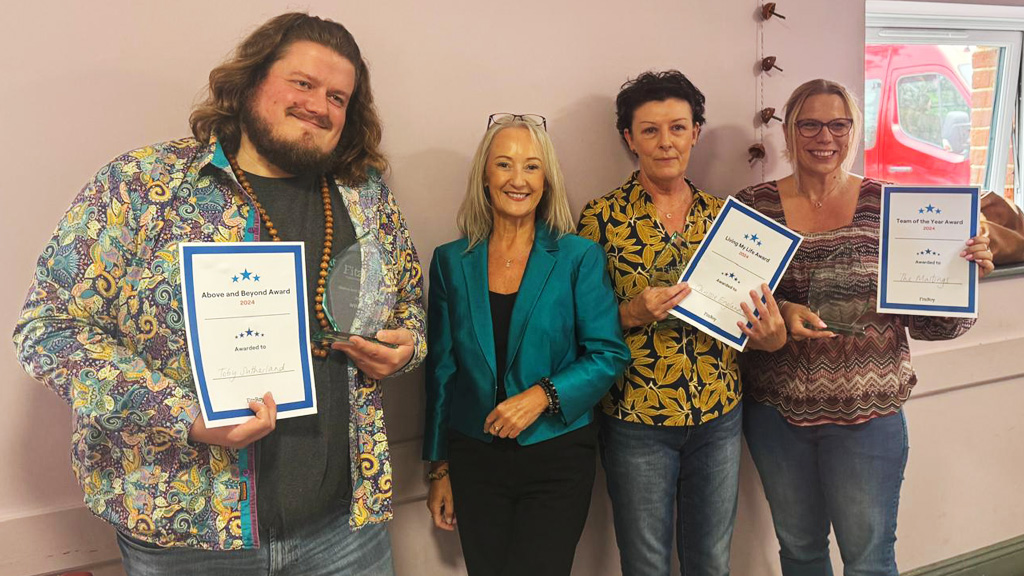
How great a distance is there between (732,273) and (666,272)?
17 centimetres

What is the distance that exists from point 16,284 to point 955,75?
144 inches

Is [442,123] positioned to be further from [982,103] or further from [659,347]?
[982,103]

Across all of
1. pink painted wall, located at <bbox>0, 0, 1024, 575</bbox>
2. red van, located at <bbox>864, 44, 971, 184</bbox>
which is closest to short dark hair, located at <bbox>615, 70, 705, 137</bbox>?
pink painted wall, located at <bbox>0, 0, 1024, 575</bbox>

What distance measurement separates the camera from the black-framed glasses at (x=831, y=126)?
1.77 m

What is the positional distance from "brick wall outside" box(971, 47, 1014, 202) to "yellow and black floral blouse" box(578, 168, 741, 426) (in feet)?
7.36

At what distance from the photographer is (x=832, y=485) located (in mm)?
1800

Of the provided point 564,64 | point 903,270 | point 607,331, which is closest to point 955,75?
point 903,270

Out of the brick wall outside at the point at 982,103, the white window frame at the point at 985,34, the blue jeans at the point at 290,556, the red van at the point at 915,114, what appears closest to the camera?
the blue jeans at the point at 290,556

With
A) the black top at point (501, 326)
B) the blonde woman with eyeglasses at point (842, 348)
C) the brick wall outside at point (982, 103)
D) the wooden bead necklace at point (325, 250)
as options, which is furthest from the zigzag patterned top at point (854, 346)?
the brick wall outside at point (982, 103)

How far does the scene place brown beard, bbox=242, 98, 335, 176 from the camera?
1.27 metres

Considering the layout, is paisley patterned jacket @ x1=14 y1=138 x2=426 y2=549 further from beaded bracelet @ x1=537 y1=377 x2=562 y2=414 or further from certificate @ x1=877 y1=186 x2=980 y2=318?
certificate @ x1=877 y1=186 x2=980 y2=318

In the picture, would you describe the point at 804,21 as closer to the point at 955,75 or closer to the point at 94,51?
the point at 955,75

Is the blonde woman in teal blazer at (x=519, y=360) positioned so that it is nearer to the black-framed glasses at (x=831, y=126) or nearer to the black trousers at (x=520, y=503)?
the black trousers at (x=520, y=503)

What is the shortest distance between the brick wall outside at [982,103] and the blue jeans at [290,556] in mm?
3260
